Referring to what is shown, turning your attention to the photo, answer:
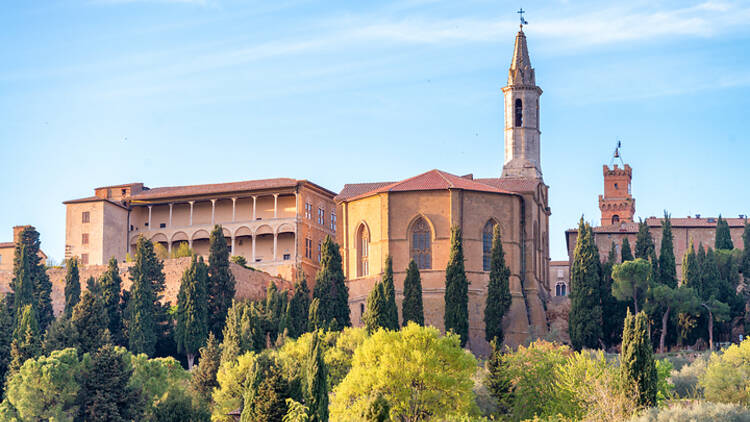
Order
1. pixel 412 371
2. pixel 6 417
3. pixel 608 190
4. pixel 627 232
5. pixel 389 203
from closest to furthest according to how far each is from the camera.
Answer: pixel 412 371
pixel 6 417
pixel 389 203
pixel 627 232
pixel 608 190

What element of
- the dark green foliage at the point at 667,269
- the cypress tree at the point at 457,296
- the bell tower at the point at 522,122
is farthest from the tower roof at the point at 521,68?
the cypress tree at the point at 457,296

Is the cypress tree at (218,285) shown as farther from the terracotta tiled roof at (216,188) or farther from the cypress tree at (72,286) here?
the terracotta tiled roof at (216,188)

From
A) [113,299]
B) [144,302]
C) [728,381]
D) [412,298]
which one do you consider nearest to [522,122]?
[412,298]

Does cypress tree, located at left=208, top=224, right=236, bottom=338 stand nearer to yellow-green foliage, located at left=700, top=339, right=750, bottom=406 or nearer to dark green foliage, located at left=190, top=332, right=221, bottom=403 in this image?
dark green foliage, located at left=190, top=332, right=221, bottom=403

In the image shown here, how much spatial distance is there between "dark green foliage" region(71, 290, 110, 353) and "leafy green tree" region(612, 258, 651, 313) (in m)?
23.8

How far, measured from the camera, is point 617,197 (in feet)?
357

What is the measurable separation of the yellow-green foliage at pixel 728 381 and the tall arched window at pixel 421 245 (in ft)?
62.3

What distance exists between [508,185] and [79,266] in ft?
80.9

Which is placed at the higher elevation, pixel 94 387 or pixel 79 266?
pixel 79 266

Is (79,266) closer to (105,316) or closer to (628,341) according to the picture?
(105,316)

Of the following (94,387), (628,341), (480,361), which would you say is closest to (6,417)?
(94,387)

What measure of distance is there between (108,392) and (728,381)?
23.8m

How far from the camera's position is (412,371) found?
47.7 metres

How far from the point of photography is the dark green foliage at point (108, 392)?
50.5 m
